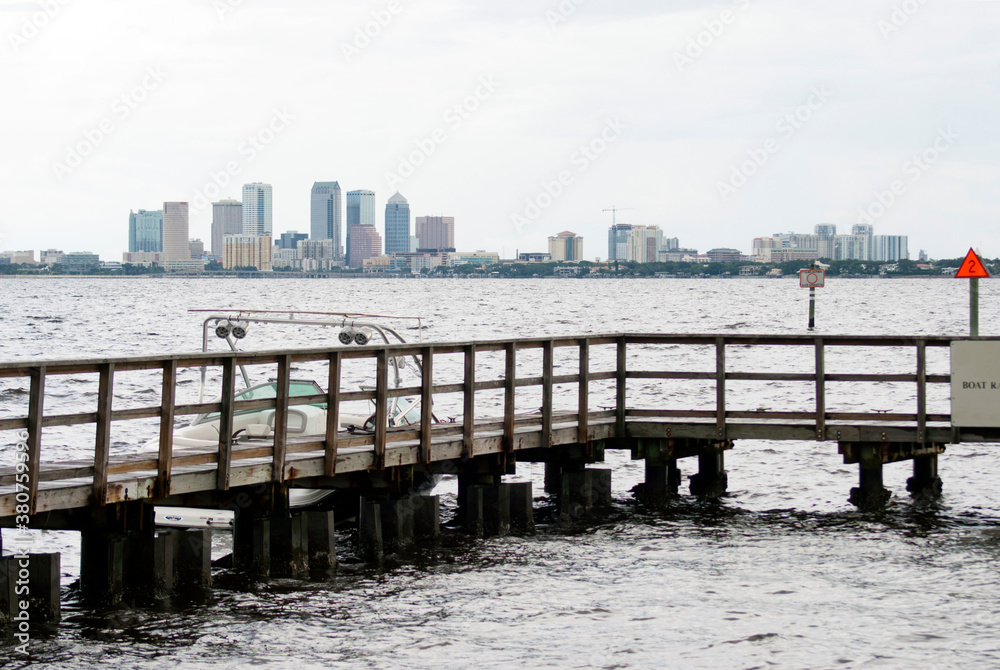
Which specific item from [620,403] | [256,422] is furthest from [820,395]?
[256,422]

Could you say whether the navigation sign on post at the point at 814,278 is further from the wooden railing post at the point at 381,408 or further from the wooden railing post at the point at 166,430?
the wooden railing post at the point at 166,430

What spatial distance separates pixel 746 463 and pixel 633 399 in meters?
10.8

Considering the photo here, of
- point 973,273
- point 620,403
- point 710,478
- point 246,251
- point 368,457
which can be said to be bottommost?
point 710,478

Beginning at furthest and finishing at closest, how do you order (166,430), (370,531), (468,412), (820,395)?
(820,395) → (468,412) → (370,531) → (166,430)

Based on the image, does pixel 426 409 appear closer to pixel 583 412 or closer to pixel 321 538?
pixel 321 538

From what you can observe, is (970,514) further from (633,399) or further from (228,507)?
(633,399)

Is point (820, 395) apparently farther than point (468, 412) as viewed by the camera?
Yes

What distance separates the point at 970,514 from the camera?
16.2m

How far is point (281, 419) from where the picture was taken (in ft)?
39.7

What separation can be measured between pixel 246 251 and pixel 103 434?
18509cm

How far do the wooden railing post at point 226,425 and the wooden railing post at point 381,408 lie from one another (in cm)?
181

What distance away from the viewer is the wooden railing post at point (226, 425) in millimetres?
11477

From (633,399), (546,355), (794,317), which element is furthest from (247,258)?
(546,355)

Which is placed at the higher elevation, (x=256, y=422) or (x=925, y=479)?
(x=256, y=422)
